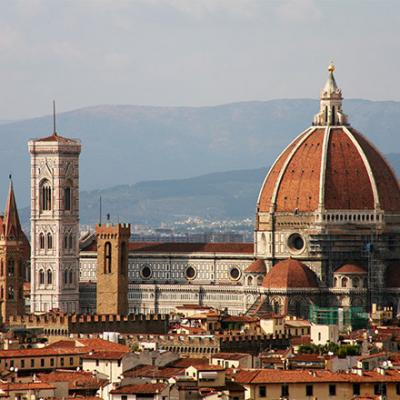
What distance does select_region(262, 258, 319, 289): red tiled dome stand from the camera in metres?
163

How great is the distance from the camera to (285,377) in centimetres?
8088

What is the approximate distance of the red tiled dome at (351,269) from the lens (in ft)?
542

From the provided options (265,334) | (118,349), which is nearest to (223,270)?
(265,334)

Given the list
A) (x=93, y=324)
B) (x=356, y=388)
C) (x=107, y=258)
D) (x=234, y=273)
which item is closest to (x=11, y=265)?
(x=107, y=258)

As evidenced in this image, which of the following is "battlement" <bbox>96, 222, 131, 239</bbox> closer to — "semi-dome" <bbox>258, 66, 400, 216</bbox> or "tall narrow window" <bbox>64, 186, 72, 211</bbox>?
"semi-dome" <bbox>258, 66, 400, 216</bbox>

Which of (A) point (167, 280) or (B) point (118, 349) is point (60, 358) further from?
(A) point (167, 280)

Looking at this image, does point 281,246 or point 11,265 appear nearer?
point 11,265

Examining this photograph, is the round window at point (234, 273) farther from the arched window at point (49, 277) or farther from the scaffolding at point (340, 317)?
the scaffolding at point (340, 317)

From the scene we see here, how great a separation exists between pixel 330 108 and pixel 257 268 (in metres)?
12.2

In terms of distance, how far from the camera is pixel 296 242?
171 meters

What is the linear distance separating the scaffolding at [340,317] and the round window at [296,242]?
1579 centimetres

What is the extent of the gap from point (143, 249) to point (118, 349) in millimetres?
82405

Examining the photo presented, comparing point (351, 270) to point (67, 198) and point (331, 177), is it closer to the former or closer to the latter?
point (331, 177)

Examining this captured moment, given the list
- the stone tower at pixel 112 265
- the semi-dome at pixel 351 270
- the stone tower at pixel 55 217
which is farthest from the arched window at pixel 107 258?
the stone tower at pixel 55 217
